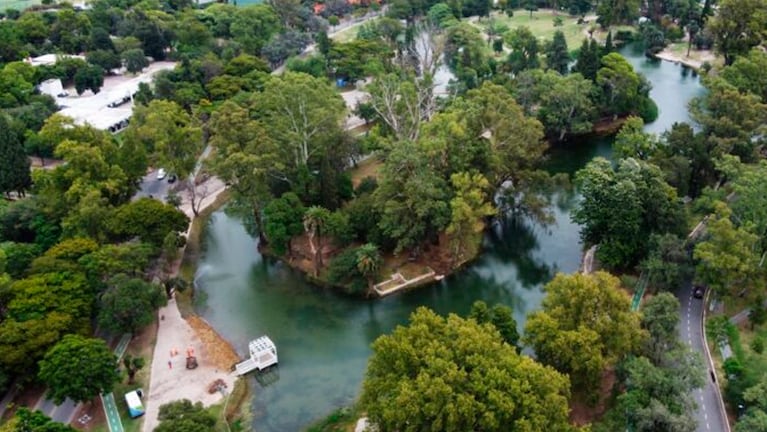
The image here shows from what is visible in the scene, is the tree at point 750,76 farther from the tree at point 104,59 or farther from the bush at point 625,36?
the tree at point 104,59

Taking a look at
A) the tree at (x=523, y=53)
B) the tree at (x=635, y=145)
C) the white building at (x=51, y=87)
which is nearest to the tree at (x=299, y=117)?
the tree at (x=635, y=145)

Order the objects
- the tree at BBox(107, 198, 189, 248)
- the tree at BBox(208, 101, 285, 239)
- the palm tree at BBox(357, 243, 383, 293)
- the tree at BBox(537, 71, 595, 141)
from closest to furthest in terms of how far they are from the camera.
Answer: the palm tree at BBox(357, 243, 383, 293) → the tree at BBox(107, 198, 189, 248) → the tree at BBox(208, 101, 285, 239) → the tree at BBox(537, 71, 595, 141)

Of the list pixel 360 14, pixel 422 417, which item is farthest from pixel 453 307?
pixel 360 14

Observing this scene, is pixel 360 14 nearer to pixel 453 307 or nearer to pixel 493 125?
pixel 493 125

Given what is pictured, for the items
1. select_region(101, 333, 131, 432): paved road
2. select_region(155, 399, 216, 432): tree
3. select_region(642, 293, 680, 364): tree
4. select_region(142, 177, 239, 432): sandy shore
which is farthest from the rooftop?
select_region(642, 293, 680, 364): tree

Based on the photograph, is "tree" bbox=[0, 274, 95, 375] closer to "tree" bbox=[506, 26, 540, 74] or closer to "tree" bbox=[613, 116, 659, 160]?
"tree" bbox=[613, 116, 659, 160]
